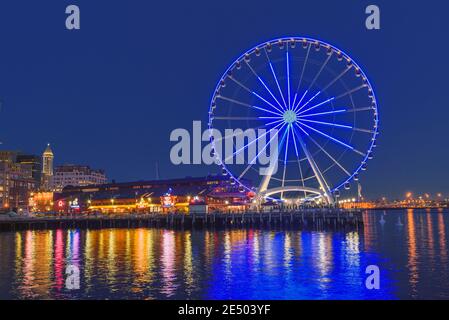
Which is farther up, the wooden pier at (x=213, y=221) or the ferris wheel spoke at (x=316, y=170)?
the ferris wheel spoke at (x=316, y=170)

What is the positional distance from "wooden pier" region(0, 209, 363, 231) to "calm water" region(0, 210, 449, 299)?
64.5 ft

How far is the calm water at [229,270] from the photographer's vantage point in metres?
28.4

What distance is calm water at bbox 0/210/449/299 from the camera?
28.4 meters

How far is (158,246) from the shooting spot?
53812 mm

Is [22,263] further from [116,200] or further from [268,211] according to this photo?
[116,200]

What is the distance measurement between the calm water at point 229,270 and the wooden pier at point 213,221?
1965 cm

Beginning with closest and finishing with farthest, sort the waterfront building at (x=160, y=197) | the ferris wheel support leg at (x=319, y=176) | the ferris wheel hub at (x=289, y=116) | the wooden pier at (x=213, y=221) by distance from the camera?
the ferris wheel hub at (x=289, y=116)
the ferris wheel support leg at (x=319, y=176)
the wooden pier at (x=213, y=221)
the waterfront building at (x=160, y=197)

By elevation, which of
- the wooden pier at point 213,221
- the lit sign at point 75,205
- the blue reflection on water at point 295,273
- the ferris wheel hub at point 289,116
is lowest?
the blue reflection on water at point 295,273

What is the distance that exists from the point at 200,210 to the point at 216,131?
2936cm

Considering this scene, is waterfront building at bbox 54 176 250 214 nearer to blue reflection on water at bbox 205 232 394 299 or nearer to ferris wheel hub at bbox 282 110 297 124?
ferris wheel hub at bbox 282 110 297 124

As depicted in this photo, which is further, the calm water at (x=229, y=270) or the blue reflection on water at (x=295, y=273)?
the calm water at (x=229, y=270)

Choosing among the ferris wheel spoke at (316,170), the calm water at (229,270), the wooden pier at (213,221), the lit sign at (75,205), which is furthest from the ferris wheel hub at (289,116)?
the lit sign at (75,205)

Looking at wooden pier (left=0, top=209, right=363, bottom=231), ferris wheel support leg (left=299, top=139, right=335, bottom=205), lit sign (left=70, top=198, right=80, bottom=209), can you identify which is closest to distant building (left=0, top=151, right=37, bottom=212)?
lit sign (left=70, top=198, right=80, bottom=209)

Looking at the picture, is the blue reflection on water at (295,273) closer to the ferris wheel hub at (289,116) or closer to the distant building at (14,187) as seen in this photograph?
the ferris wheel hub at (289,116)
